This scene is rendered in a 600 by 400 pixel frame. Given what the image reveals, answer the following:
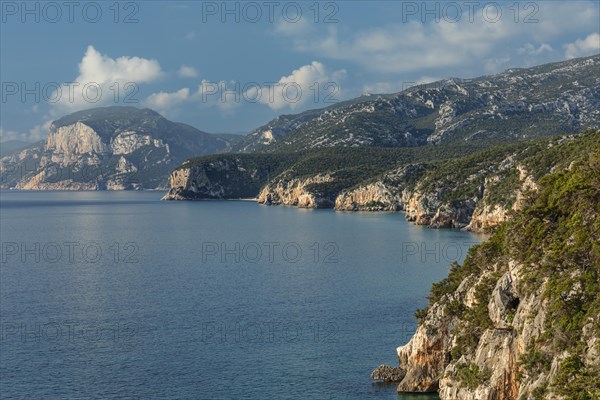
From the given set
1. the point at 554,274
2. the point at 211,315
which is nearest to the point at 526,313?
the point at 554,274

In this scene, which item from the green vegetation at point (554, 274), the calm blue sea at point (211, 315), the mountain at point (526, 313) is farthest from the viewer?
the calm blue sea at point (211, 315)

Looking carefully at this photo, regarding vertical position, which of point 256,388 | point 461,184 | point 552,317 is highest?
point 461,184

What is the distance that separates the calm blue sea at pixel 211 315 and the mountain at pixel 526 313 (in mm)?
4127

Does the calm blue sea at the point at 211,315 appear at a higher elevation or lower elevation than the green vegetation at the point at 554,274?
lower

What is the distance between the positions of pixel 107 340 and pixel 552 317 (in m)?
39.0

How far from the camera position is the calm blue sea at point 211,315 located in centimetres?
4778

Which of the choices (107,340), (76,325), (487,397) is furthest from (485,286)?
(76,325)

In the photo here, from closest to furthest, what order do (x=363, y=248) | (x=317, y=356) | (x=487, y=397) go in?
1. (x=487, y=397)
2. (x=317, y=356)
3. (x=363, y=248)

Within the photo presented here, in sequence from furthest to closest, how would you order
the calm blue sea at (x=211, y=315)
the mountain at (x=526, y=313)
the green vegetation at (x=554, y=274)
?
1. the calm blue sea at (x=211, y=315)
2. the mountain at (x=526, y=313)
3. the green vegetation at (x=554, y=274)

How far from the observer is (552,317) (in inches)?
1377

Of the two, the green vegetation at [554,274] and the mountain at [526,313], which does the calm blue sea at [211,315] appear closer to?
the mountain at [526,313]

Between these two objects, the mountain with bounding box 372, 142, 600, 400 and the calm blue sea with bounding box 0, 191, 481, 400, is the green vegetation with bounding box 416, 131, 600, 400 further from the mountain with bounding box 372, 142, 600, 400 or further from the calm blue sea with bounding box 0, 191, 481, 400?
the calm blue sea with bounding box 0, 191, 481, 400

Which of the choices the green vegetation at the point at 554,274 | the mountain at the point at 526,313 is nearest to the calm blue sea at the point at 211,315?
the mountain at the point at 526,313

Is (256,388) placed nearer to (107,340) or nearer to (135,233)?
(107,340)
